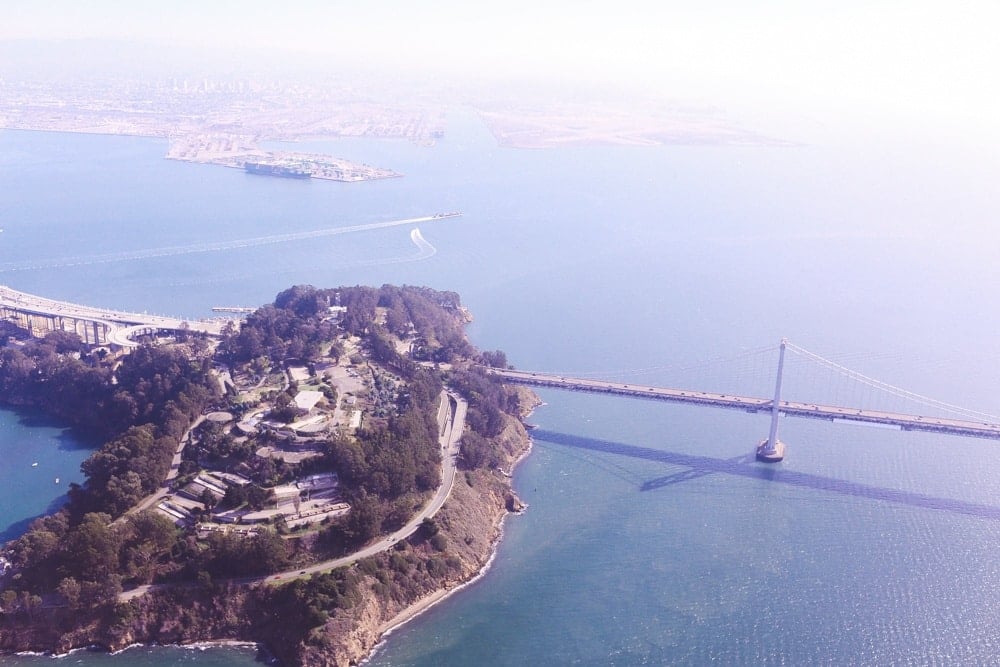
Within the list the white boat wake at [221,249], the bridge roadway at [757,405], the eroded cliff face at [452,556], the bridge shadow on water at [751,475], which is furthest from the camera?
the white boat wake at [221,249]

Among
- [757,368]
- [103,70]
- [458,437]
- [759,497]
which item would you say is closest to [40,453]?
[458,437]

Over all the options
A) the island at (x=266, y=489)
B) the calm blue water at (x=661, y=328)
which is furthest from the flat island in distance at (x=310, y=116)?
the island at (x=266, y=489)

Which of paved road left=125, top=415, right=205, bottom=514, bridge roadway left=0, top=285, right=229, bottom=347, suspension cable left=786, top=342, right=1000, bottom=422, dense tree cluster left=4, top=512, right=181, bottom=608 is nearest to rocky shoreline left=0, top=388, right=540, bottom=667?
dense tree cluster left=4, top=512, right=181, bottom=608

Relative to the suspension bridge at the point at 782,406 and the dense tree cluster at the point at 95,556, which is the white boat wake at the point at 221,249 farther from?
the dense tree cluster at the point at 95,556

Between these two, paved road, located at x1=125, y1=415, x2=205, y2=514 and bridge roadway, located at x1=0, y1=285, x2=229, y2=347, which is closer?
paved road, located at x1=125, y1=415, x2=205, y2=514

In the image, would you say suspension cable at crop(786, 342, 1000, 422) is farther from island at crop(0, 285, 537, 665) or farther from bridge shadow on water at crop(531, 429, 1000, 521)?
island at crop(0, 285, 537, 665)

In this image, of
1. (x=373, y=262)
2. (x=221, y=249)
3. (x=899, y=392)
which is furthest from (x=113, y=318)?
(x=899, y=392)
